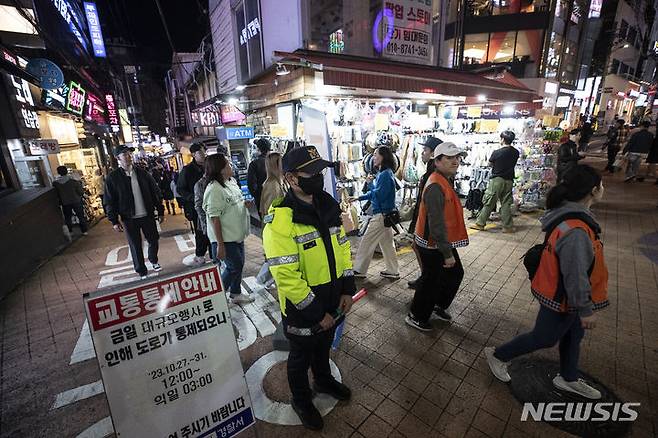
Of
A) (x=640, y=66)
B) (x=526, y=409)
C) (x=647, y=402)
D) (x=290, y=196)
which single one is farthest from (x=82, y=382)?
(x=640, y=66)

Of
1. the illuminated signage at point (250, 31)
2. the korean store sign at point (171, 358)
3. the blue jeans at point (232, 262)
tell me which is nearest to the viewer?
the korean store sign at point (171, 358)

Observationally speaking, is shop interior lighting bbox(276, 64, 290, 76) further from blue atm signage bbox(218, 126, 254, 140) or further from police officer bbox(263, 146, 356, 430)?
police officer bbox(263, 146, 356, 430)

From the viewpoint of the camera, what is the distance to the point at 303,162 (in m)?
2.20

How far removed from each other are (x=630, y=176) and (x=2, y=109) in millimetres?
20698

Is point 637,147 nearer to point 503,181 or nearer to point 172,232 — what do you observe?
point 503,181

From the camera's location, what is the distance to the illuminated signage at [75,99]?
405 inches

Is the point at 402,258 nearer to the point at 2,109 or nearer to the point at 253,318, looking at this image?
the point at 253,318

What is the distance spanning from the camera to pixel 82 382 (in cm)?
321

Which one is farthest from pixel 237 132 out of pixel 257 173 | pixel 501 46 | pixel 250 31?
pixel 501 46

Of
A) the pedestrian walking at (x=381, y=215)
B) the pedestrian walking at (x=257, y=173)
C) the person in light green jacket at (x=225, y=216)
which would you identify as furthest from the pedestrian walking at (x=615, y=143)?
the person in light green jacket at (x=225, y=216)

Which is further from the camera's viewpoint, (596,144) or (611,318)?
(596,144)

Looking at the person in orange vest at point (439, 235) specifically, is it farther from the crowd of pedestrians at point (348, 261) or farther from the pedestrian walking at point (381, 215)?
the pedestrian walking at point (381, 215)

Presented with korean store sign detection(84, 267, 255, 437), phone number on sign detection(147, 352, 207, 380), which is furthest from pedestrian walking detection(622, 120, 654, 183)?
phone number on sign detection(147, 352, 207, 380)

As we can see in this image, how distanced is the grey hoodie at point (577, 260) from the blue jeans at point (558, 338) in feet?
0.72
